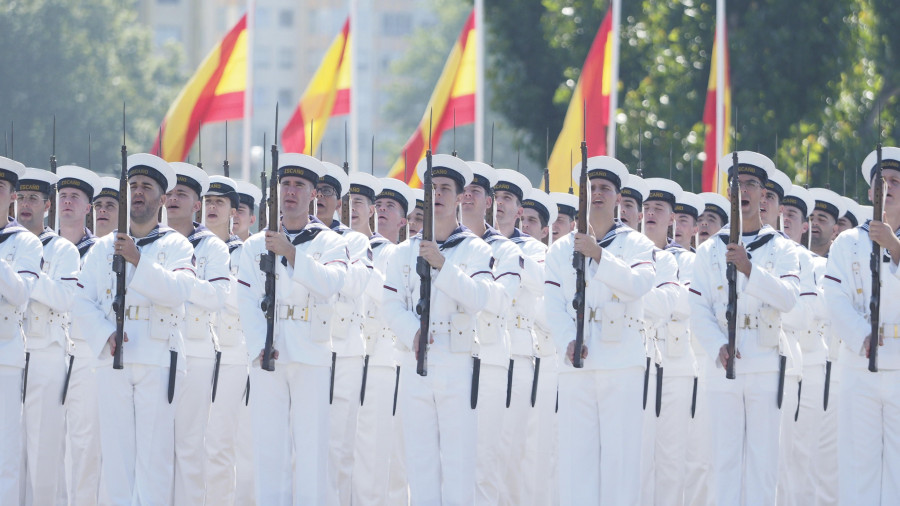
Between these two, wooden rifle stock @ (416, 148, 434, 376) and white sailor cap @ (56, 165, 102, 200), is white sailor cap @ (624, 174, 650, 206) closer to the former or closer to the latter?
wooden rifle stock @ (416, 148, 434, 376)

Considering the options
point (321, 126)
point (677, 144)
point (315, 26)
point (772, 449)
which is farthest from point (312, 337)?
point (315, 26)

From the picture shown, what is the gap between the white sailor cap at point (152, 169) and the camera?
13.4 metres

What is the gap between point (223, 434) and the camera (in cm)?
1459

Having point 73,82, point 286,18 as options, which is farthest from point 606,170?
point 286,18

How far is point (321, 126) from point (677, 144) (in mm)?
8009

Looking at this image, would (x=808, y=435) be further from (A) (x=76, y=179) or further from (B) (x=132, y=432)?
(A) (x=76, y=179)

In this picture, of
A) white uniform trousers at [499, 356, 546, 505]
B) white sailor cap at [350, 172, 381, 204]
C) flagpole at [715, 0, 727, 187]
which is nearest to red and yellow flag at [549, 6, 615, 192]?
flagpole at [715, 0, 727, 187]

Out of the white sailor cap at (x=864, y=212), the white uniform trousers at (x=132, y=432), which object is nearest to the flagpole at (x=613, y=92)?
the white sailor cap at (x=864, y=212)

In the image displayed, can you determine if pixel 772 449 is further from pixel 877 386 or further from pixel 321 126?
pixel 321 126

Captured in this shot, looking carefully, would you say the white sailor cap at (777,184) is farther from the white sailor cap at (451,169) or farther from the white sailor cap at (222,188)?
the white sailor cap at (222,188)

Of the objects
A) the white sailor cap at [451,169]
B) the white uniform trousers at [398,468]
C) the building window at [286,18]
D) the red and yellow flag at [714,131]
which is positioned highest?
the building window at [286,18]

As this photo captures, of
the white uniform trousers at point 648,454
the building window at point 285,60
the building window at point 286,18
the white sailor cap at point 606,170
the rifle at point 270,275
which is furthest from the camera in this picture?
the building window at point 286,18

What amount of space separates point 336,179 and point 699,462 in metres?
3.79

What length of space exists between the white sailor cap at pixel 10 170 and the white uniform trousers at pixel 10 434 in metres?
1.40
